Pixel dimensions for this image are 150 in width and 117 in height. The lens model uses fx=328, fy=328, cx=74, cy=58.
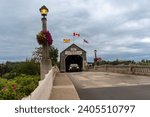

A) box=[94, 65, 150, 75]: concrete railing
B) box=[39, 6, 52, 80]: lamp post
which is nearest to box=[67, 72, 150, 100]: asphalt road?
box=[39, 6, 52, 80]: lamp post

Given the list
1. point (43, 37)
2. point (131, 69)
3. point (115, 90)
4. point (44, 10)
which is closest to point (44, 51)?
point (43, 37)

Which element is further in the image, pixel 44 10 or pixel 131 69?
pixel 131 69

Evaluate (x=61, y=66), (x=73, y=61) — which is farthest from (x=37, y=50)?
(x=73, y=61)

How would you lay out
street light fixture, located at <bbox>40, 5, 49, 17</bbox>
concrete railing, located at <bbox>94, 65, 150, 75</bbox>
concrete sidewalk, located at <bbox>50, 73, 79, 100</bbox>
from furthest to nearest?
concrete railing, located at <bbox>94, 65, 150, 75</bbox>, street light fixture, located at <bbox>40, 5, 49, 17</bbox>, concrete sidewalk, located at <bbox>50, 73, 79, 100</bbox>

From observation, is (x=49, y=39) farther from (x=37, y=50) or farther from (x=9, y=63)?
(x=37, y=50)

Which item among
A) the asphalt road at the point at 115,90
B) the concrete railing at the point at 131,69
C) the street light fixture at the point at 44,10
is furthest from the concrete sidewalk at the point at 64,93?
the concrete railing at the point at 131,69

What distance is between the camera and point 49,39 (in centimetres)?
2014

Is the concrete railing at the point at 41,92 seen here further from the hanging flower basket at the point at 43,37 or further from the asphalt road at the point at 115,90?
the hanging flower basket at the point at 43,37

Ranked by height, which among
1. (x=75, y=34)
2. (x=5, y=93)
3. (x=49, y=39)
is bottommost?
(x=5, y=93)

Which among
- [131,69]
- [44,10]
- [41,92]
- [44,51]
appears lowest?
[41,92]

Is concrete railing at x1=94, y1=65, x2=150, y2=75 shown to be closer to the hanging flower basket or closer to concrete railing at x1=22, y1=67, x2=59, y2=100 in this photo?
the hanging flower basket

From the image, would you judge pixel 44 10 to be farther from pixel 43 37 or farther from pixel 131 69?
pixel 131 69

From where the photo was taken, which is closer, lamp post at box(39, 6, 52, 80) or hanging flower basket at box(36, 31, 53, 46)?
lamp post at box(39, 6, 52, 80)

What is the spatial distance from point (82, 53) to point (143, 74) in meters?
37.6
